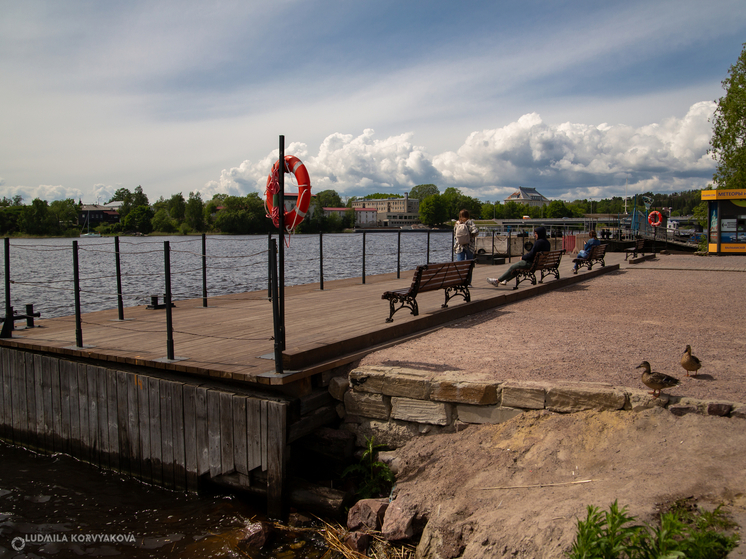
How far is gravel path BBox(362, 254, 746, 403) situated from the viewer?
5641mm

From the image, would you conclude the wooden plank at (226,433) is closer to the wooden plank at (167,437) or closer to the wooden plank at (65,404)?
the wooden plank at (167,437)

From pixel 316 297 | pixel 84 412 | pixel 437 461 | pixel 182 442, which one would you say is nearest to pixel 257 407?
pixel 182 442

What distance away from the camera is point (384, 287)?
42.7 feet

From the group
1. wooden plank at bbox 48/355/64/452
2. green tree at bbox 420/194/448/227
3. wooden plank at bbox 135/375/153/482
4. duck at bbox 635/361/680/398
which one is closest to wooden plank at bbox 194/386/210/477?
wooden plank at bbox 135/375/153/482

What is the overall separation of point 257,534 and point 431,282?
184 inches

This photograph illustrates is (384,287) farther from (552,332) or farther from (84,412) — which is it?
(84,412)

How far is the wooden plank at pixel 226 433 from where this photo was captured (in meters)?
5.83

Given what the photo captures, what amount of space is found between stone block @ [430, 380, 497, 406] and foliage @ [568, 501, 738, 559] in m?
1.85

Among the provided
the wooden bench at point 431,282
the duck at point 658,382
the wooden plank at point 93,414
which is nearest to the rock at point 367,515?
the duck at point 658,382

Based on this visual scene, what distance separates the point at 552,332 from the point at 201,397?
193 inches

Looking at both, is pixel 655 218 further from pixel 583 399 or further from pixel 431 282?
pixel 583 399

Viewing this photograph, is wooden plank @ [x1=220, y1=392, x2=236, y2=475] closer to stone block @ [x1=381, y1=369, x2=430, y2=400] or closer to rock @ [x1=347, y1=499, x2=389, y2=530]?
rock @ [x1=347, y1=499, x2=389, y2=530]

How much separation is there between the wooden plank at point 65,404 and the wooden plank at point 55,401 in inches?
1.8

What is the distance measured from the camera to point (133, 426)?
21.6 feet
